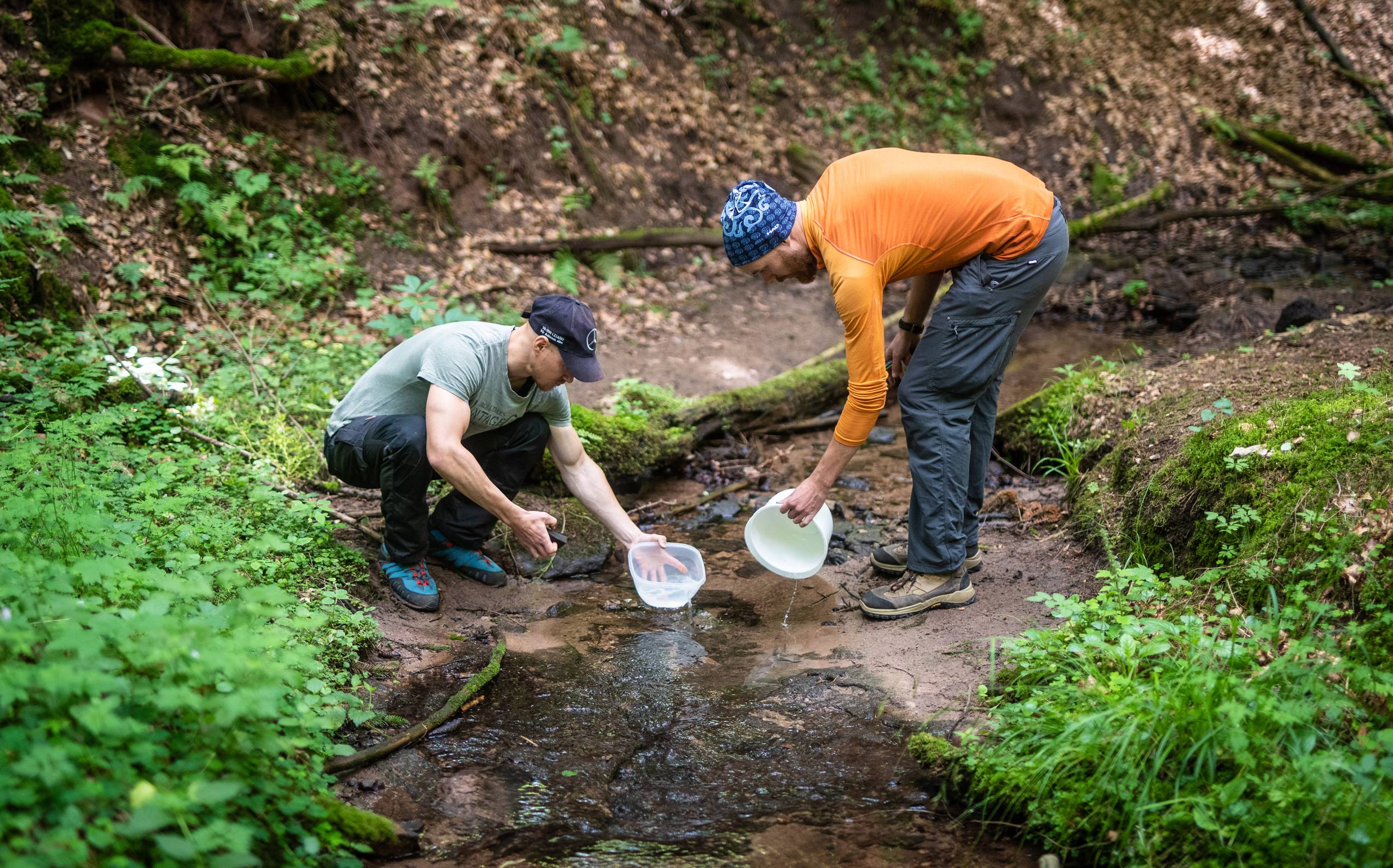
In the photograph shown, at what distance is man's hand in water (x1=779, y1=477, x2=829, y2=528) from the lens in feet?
11.3

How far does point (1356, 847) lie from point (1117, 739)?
0.54 meters

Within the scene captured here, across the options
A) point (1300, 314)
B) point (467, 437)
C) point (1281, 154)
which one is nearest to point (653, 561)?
point (467, 437)

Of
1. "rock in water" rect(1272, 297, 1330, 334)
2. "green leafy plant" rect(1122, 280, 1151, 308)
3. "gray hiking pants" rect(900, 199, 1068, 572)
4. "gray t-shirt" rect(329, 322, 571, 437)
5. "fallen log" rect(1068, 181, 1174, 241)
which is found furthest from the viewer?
"fallen log" rect(1068, 181, 1174, 241)

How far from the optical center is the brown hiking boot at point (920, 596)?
3.72m

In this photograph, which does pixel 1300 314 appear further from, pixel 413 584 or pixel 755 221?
pixel 413 584

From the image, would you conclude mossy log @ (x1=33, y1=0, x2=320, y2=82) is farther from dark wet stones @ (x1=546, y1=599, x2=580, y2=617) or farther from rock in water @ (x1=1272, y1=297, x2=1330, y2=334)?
rock in water @ (x1=1272, y1=297, x2=1330, y2=334)

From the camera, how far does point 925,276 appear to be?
382cm

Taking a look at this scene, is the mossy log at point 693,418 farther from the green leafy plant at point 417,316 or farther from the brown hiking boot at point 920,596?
the brown hiking boot at point 920,596

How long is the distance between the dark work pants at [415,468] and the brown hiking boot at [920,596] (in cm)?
176

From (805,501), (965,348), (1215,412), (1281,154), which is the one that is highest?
(1281,154)

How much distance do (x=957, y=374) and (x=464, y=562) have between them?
2561mm

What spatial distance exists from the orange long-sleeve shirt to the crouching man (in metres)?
1.04

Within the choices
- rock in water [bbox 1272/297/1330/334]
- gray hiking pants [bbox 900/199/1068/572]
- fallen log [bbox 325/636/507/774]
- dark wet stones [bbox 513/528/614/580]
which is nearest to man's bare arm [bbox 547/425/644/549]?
dark wet stones [bbox 513/528/614/580]

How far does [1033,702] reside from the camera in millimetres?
2633
